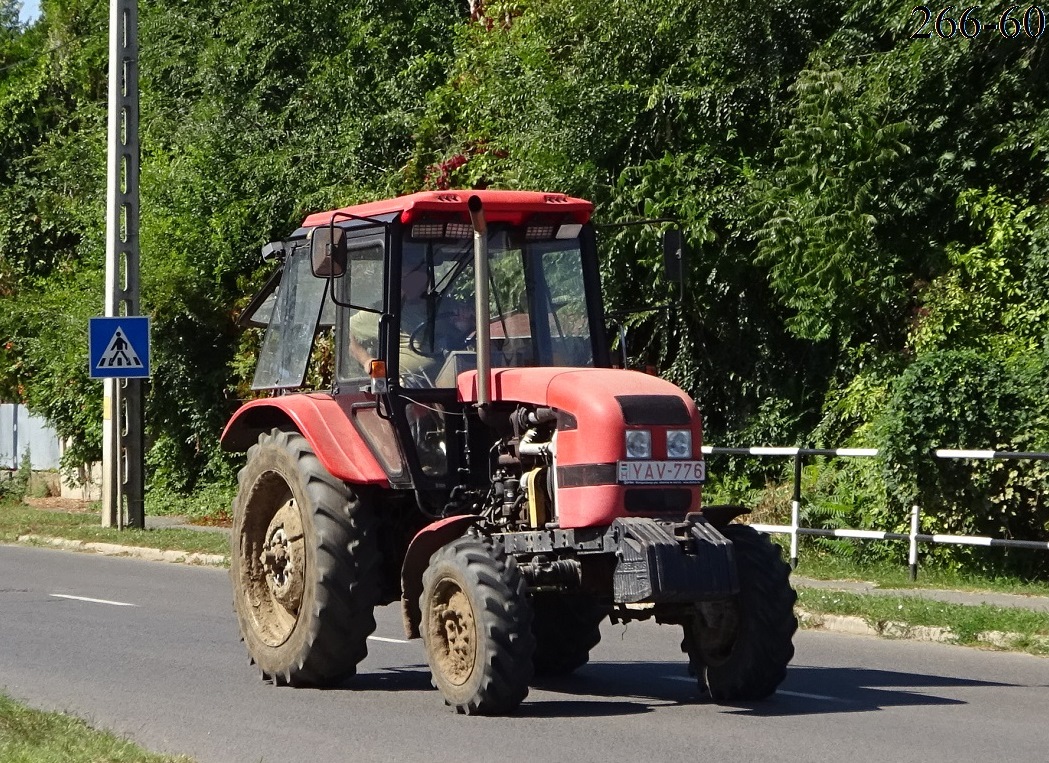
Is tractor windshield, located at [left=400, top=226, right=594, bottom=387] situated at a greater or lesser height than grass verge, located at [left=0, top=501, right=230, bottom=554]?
greater

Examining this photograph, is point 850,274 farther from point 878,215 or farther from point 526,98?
point 526,98

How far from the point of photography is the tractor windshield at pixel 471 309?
33.1 ft

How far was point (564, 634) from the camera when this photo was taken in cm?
1072

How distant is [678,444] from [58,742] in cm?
354

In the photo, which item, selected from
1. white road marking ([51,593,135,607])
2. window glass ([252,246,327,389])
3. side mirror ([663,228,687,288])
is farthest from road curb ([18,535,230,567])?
side mirror ([663,228,687,288])

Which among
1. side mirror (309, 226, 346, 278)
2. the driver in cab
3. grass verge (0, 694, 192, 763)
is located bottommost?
grass verge (0, 694, 192, 763)

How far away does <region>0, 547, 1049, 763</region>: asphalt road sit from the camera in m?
8.13

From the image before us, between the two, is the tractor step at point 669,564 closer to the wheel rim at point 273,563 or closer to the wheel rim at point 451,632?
the wheel rim at point 451,632

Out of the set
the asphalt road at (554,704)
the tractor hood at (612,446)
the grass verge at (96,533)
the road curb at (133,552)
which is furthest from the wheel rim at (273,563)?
the grass verge at (96,533)

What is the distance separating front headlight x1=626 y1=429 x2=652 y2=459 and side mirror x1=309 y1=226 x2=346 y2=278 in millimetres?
1906

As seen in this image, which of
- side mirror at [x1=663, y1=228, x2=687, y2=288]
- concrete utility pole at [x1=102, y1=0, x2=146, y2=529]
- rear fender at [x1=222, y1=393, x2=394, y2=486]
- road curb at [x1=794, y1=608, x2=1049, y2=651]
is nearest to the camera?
rear fender at [x1=222, y1=393, x2=394, y2=486]

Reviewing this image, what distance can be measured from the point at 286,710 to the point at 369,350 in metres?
2.25

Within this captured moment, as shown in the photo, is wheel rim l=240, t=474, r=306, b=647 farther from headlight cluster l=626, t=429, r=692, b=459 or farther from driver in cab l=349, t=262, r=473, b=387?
headlight cluster l=626, t=429, r=692, b=459

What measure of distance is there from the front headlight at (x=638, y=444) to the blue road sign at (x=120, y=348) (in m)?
14.8
